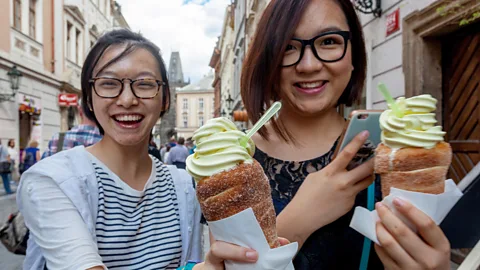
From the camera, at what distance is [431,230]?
910mm

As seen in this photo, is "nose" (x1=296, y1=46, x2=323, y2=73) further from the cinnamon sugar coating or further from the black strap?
the black strap

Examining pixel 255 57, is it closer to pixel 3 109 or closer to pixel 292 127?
pixel 292 127

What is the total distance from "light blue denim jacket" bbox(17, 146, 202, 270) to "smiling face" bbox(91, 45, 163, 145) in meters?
0.17

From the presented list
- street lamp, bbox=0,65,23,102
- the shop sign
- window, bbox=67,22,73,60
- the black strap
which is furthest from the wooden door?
window, bbox=67,22,73,60

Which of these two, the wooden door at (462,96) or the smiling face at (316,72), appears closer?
the smiling face at (316,72)

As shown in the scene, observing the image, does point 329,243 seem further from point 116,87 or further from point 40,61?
point 40,61

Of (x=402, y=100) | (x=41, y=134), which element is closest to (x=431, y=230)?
(x=402, y=100)

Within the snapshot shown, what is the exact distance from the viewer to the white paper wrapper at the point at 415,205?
978 mm

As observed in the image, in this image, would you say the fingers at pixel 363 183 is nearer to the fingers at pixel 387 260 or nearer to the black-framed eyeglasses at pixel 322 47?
the fingers at pixel 387 260

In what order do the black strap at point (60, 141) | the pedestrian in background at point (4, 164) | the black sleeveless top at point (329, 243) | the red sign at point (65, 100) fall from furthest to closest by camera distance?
1. the red sign at point (65, 100)
2. the pedestrian in background at point (4, 164)
3. the black strap at point (60, 141)
4. the black sleeveless top at point (329, 243)

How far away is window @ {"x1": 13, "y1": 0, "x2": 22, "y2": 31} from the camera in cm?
1357

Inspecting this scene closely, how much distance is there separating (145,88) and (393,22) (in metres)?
4.83

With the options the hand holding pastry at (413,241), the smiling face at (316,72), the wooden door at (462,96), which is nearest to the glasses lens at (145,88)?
the smiling face at (316,72)

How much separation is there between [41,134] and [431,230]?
55.3ft
